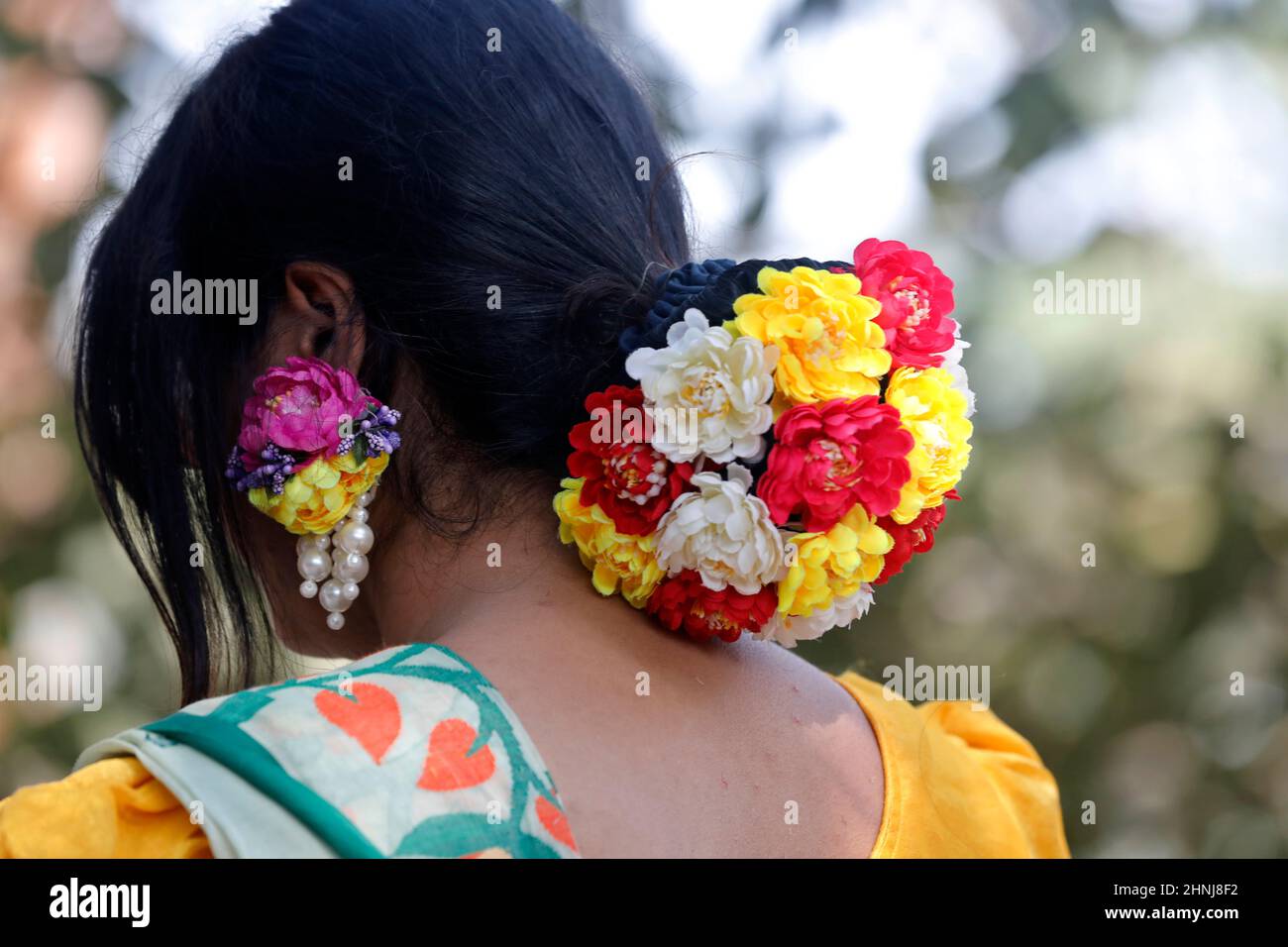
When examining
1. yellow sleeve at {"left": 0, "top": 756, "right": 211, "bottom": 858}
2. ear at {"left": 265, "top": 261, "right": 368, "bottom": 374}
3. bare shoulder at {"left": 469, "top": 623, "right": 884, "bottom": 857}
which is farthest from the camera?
ear at {"left": 265, "top": 261, "right": 368, "bottom": 374}

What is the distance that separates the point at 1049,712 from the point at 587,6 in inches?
93.4

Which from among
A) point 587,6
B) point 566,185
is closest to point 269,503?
point 566,185

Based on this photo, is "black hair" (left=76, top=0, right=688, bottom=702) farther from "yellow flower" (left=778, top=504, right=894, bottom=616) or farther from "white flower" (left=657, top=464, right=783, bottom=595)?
"yellow flower" (left=778, top=504, right=894, bottom=616)

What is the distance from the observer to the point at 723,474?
4.27 ft

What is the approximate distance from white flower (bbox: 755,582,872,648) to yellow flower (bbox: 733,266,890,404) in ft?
0.78

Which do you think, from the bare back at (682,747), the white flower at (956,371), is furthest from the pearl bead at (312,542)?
the white flower at (956,371)

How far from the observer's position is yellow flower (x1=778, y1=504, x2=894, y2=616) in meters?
1.28

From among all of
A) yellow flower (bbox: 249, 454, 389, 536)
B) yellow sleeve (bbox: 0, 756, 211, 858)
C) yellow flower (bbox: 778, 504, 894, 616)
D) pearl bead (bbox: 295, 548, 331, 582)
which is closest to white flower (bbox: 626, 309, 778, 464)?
yellow flower (bbox: 778, 504, 894, 616)

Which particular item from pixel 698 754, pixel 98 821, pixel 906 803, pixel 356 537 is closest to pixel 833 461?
pixel 698 754

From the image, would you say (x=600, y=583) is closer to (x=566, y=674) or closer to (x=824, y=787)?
(x=566, y=674)

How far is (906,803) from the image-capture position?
1.39 m

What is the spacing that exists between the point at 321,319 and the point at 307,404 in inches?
4.3

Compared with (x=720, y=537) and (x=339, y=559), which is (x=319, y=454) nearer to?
(x=339, y=559)

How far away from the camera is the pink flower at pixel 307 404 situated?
4.31ft
